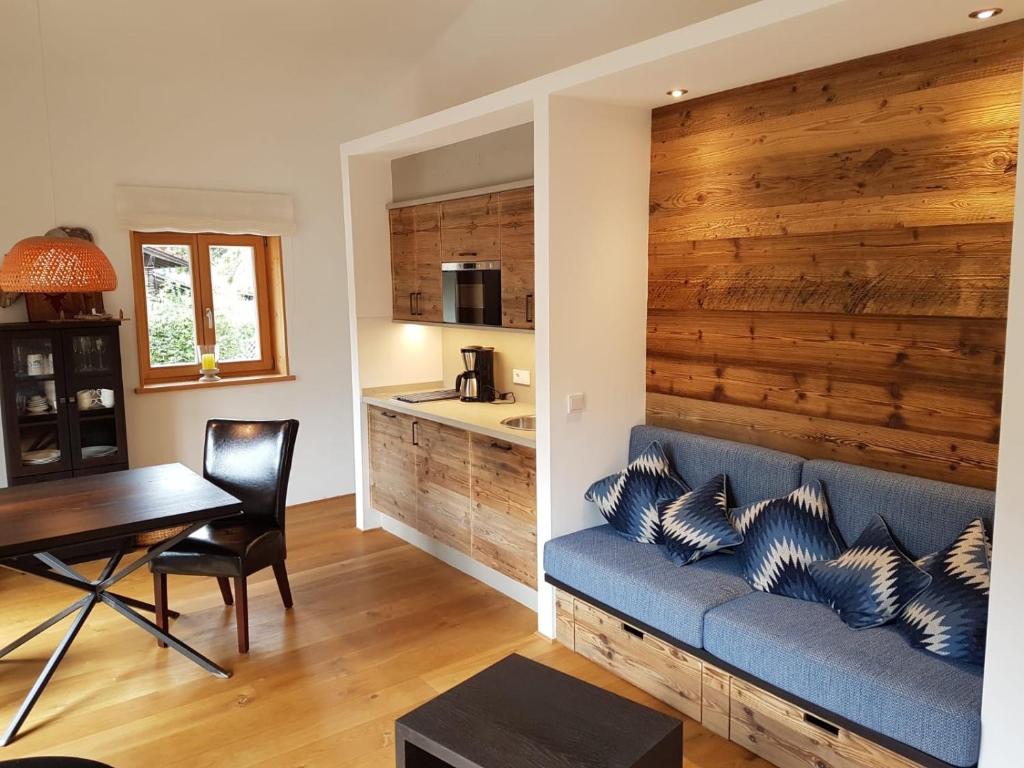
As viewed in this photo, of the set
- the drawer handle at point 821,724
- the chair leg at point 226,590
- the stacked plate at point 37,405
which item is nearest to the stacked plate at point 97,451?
the stacked plate at point 37,405

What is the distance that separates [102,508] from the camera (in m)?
2.99

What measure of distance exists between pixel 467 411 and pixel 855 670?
8.17 feet

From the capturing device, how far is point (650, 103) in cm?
344

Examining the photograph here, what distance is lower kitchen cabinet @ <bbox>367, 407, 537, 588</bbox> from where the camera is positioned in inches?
145

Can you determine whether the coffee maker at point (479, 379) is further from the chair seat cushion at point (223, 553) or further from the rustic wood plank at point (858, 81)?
the rustic wood plank at point (858, 81)

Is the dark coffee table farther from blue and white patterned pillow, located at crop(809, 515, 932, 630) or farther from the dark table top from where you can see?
the dark table top

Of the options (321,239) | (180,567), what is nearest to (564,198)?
(180,567)

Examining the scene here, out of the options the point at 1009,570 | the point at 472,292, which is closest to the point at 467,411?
the point at 472,292

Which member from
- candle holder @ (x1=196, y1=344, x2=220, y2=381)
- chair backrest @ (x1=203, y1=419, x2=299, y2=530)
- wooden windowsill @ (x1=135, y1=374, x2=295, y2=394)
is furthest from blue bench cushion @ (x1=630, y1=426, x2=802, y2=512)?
candle holder @ (x1=196, y1=344, x2=220, y2=381)

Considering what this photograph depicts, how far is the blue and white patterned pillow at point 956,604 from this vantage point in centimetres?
217

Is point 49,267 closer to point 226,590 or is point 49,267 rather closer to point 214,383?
point 226,590

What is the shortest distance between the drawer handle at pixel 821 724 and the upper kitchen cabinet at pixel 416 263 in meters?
2.89

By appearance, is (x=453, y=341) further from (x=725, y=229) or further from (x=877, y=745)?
(x=877, y=745)

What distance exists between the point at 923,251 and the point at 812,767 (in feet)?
5.63
